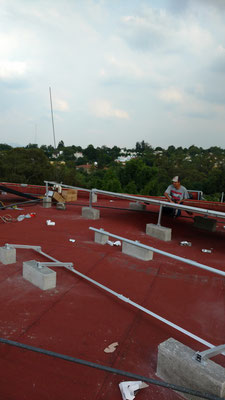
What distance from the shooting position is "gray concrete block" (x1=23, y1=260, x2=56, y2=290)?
3738 mm

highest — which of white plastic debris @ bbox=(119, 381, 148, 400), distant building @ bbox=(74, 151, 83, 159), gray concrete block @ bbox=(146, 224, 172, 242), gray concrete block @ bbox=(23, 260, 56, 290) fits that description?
distant building @ bbox=(74, 151, 83, 159)

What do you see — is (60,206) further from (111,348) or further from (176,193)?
(111,348)

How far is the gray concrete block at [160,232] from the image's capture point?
20.7 ft

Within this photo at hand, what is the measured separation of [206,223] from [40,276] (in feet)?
17.6

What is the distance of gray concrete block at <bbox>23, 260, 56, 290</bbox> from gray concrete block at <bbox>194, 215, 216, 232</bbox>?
5149 mm

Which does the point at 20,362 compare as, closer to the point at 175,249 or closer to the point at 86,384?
the point at 86,384

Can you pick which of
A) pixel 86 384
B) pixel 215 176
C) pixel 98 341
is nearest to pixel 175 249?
pixel 98 341

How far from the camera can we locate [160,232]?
6.39 metres

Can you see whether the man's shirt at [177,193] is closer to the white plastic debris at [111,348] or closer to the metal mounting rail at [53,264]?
the metal mounting rail at [53,264]

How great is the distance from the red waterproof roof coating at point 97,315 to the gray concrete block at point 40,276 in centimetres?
8

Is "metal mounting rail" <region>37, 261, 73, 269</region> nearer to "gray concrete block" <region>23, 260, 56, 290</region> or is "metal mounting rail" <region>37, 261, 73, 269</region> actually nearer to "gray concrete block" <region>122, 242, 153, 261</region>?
"gray concrete block" <region>23, 260, 56, 290</region>

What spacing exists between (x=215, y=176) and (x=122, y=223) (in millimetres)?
57251

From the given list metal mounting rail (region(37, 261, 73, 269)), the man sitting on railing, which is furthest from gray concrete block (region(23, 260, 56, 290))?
the man sitting on railing

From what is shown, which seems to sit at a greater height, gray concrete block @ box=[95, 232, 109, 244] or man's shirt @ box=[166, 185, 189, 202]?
man's shirt @ box=[166, 185, 189, 202]
